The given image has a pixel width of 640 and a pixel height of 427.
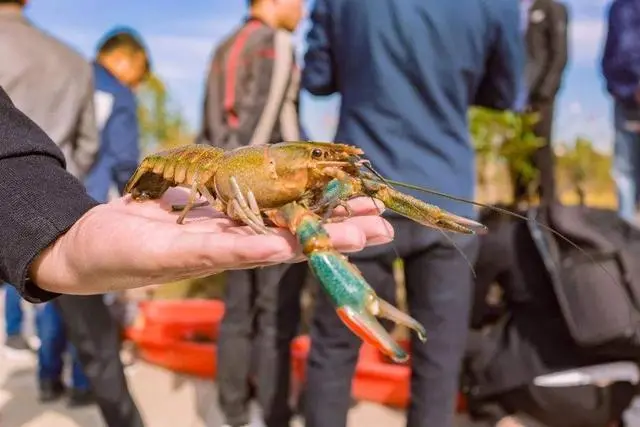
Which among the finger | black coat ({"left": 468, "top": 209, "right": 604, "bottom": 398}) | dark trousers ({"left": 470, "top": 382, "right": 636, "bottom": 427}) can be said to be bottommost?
dark trousers ({"left": 470, "top": 382, "right": 636, "bottom": 427})

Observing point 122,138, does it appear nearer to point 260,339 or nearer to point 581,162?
point 260,339

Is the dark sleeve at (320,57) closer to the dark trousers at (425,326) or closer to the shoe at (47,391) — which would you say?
the dark trousers at (425,326)

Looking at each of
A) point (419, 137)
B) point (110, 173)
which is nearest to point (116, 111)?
point (110, 173)

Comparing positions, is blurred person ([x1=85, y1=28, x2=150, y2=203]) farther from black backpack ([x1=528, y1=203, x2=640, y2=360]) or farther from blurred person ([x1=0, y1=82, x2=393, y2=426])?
blurred person ([x1=0, y1=82, x2=393, y2=426])

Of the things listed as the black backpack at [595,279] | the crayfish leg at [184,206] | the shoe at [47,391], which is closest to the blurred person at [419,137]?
the black backpack at [595,279]

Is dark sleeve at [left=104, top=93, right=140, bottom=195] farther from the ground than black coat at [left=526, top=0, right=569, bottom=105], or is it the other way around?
black coat at [left=526, top=0, right=569, bottom=105]

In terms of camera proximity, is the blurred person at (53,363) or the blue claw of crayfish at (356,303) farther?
the blurred person at (53,363)

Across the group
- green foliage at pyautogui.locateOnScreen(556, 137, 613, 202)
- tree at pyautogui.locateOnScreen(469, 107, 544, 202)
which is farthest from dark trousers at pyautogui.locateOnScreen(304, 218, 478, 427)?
green foliage at pyautogui.locateOnScreen(556, 137, 613, 202)
